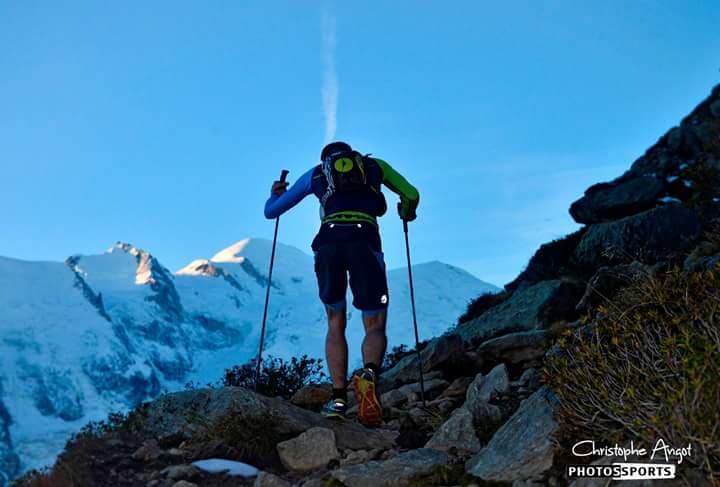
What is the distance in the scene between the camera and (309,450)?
597 centimetres

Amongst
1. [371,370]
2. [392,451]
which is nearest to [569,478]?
[392,451]

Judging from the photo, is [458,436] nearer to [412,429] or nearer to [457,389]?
[412,429]

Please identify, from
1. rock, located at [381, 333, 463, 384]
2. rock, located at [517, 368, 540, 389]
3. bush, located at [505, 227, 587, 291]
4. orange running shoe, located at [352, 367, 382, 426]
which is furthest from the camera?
bush, located at [505, 227, 587, 291]

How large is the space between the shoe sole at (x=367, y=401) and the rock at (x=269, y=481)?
1623mm

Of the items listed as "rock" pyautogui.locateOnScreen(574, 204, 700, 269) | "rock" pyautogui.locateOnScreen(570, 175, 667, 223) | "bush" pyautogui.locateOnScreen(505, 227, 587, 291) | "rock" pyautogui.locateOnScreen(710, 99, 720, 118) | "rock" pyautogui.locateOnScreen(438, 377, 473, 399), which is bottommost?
"rock" pyautogui.locateOnScreen(438, 377, 473, 399)

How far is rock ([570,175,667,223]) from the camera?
1892cm

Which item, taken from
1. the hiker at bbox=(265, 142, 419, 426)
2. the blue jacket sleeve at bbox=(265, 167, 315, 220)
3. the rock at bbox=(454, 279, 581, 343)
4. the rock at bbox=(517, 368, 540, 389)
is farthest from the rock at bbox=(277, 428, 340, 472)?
the rock at bbox=(454, 279, 581, 343)

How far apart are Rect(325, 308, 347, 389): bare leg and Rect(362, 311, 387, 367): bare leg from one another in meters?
0.24

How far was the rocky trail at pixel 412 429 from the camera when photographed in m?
4.80

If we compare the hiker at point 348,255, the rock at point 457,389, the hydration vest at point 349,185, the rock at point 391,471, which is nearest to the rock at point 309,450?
the rock at point 391,471

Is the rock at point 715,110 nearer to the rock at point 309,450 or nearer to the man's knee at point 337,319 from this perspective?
the man's knee at point 337,319

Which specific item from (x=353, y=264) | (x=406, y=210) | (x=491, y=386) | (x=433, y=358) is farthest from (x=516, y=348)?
(x=353, y=264)

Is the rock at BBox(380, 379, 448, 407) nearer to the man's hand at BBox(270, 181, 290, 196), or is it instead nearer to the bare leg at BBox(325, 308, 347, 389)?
the bare leg at BBox(325, 308, 347, 389)

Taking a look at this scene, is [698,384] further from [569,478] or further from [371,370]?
[371,370]
